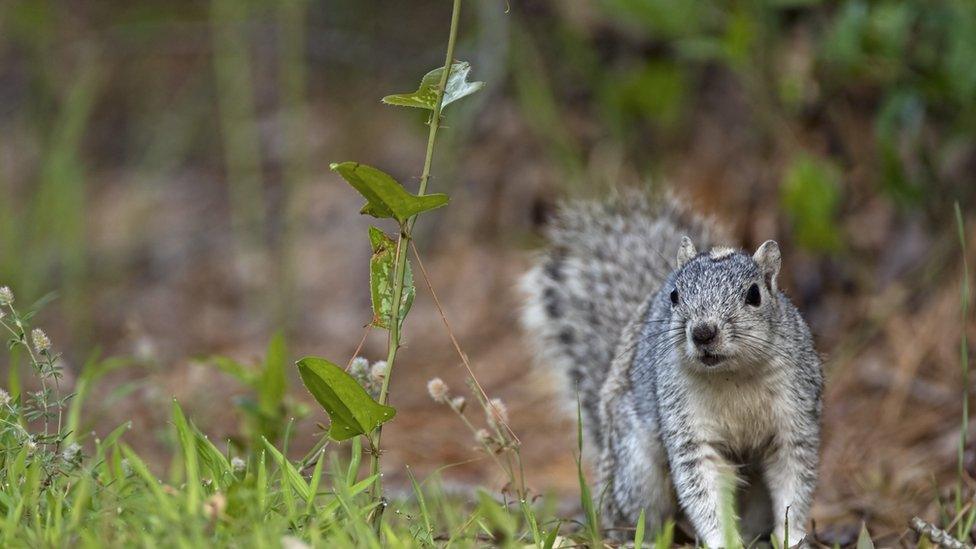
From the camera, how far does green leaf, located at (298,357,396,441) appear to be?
3.02 metres

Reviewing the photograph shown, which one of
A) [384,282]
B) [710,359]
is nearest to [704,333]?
[710,359]

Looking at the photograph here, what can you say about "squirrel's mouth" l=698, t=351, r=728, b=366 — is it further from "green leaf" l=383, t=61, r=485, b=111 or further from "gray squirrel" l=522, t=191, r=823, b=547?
"green leaf" l=383, t=61, r=485, b=111

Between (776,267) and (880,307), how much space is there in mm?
2692

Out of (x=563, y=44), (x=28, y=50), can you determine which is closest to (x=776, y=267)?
(x=563, y=44)

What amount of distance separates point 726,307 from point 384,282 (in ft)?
3.13

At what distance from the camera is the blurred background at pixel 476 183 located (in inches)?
211

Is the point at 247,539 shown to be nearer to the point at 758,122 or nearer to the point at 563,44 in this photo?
the point at 758,122

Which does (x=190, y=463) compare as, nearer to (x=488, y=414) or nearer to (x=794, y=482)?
(x=488, y=414)

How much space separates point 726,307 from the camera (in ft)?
10.9

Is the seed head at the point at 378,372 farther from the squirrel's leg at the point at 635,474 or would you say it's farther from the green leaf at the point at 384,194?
the squirrel's leg at the point at 635,474

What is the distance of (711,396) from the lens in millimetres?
3455

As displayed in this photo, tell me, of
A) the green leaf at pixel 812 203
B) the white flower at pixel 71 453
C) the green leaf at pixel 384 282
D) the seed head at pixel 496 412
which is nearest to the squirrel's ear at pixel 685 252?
the seed head at pixel 496 412

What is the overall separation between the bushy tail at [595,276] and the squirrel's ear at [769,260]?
0.93 m

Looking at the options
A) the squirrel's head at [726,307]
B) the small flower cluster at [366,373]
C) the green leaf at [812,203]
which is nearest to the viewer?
the squirrel's head at [726,307]
